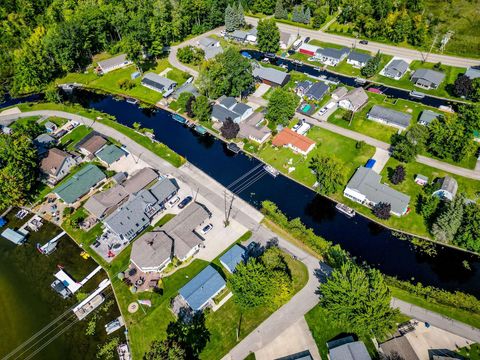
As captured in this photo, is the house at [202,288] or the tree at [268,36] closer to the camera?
the house at [202,288]

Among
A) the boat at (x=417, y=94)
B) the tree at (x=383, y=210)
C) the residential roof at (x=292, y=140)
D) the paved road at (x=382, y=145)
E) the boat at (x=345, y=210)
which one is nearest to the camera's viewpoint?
the tree at (x=383, y=210)

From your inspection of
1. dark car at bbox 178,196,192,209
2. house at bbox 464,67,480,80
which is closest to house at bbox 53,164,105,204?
dark car at bbox 178,196,192,209

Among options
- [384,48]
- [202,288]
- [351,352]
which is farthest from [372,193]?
[384,48]

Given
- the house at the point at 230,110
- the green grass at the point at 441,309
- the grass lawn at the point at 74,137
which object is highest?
the house at the point at 230,110

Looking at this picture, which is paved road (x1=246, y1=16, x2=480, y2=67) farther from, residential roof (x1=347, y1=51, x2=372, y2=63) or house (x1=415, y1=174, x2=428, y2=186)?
house (x1=415, y1=174, x2=428, y2=186)

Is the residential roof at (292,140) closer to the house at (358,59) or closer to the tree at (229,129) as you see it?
the tree at (229,129)

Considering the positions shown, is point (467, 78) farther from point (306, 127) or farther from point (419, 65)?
point (306, 127)

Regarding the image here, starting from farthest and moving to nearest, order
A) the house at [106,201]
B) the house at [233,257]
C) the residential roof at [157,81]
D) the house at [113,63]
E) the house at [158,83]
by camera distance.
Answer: the house at [113,63]
the residential roof at [157,81]
the house at [158,83]
the house at [106,201]
the house at [233,257]

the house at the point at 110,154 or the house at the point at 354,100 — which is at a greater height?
the house at the point at 354,100

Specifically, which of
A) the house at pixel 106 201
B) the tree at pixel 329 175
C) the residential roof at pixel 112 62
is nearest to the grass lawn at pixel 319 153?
the tree at pixel 329 175
